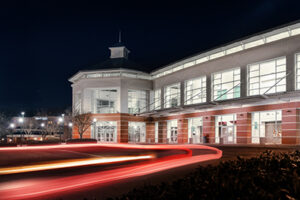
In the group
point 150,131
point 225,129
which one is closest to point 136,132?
point 150,131

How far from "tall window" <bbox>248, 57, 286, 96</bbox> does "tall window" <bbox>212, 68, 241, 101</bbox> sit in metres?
1.78

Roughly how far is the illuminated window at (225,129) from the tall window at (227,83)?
260 centimetres

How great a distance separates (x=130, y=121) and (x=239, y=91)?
19.9m

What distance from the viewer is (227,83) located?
122 ft

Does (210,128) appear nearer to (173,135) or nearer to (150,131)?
(173,135)

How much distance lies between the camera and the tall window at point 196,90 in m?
40.9

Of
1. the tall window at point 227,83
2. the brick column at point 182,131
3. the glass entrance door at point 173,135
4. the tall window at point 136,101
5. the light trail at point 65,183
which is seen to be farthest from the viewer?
the tall window at point 136,101

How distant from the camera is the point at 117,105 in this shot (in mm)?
49156

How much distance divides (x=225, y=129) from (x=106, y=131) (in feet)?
67.6

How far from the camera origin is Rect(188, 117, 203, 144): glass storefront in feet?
136

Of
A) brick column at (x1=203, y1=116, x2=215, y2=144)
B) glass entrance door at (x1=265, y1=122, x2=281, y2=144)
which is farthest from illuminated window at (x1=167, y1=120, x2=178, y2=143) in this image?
glass entrance door at (x1=265, y1=122, x2=281, y2=144)

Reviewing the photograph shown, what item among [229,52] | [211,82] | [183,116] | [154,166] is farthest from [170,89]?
[154,166]

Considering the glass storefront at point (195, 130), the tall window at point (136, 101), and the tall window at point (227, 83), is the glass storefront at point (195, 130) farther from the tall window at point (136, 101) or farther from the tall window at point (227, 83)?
the tall window at point (136, 101)

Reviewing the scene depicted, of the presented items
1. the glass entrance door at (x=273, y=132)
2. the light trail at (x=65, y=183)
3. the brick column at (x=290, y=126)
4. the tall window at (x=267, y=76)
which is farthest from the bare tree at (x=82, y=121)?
the light trail at (x=65, y=183)
